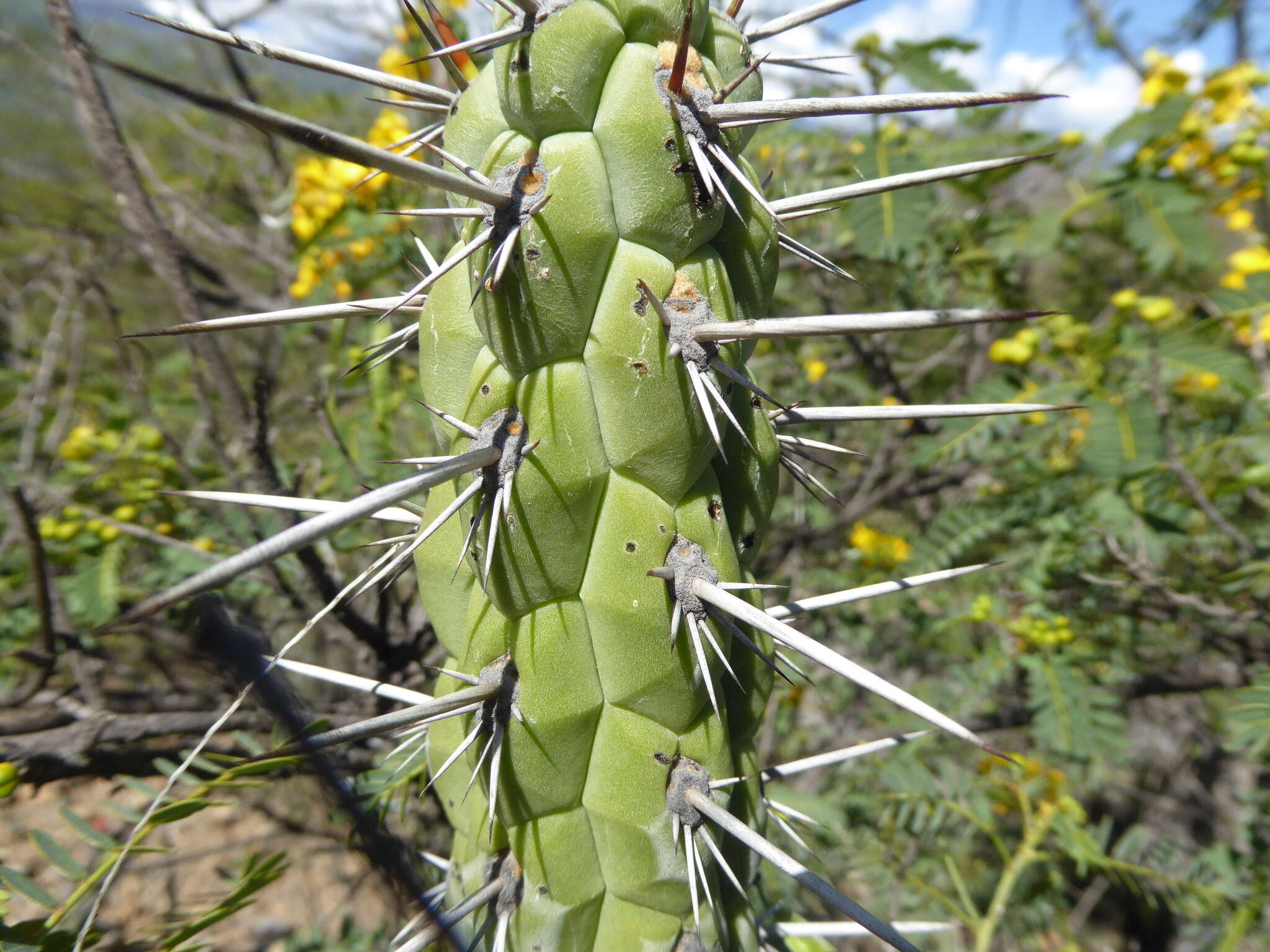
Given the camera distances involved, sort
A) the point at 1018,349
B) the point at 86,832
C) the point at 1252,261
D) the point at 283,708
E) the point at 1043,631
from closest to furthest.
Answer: the point at 283,708, the point at 86,832, the point at 1043,631, the point at 1018,349, the point at 1252,261

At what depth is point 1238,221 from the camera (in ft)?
A: 8.32

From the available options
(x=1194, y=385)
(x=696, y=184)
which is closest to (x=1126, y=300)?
(x=1194, y=385)

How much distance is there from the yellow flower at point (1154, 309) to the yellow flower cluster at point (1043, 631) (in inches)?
37.0

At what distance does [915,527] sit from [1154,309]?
1.57 meters

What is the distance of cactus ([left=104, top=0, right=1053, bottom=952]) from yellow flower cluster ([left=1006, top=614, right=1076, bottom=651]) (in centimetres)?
139

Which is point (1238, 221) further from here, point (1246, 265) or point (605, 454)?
point (605, 454)

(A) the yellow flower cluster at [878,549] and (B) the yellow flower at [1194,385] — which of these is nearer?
(B) the yellow flower at [1194,385]

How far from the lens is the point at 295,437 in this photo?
3.09 meters

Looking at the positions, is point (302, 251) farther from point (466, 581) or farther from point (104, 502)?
point (466, 581)

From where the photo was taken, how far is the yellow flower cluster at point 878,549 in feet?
8.37

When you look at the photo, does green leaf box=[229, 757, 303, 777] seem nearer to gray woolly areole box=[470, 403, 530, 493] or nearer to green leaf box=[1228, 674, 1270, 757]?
gray woolly areole box=[470, 403, 530, 493]

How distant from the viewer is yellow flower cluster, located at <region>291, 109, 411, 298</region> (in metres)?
2.46

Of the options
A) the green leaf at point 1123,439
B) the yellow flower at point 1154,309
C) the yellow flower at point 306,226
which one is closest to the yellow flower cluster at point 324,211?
the yellow flower at point 306,226

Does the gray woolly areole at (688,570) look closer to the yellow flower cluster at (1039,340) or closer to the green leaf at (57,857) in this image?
the green leaf at (57,857)
